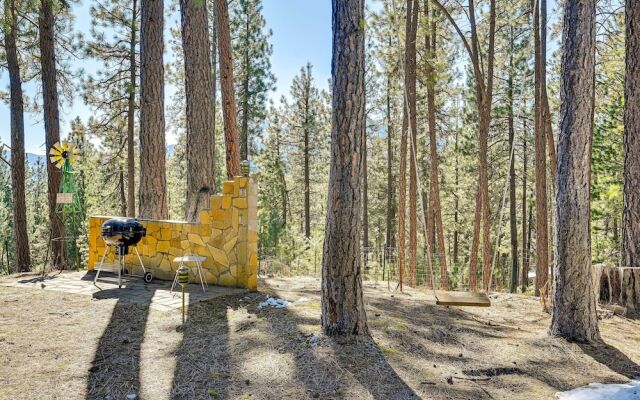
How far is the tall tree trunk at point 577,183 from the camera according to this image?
3.57 metres

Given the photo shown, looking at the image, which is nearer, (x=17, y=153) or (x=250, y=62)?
(x=17, y=153)

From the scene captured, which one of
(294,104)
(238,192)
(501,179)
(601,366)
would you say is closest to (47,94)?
(238,192)

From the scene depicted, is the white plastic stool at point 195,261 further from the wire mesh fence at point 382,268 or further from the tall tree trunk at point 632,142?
the tall tree trunk at point 632,142

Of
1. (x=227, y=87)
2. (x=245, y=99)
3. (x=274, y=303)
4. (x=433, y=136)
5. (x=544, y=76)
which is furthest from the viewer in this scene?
(x=245, y=99)

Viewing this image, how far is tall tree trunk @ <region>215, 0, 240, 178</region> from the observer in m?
7.03

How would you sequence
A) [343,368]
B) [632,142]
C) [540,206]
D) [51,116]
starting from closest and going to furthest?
[343,368], [632,142], [540,206], [51,116]

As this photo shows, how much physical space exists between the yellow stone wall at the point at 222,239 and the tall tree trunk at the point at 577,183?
3.25 m

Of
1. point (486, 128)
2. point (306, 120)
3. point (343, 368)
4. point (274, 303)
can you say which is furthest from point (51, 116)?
point (306, 120)

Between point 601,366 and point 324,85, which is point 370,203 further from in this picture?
point 601,366

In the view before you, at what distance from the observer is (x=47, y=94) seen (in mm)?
8242

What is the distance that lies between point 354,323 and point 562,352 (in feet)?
5.24

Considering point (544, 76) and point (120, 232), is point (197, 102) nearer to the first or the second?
point (120, 232)

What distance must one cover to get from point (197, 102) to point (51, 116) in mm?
3620

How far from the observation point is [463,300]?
13.7ft
